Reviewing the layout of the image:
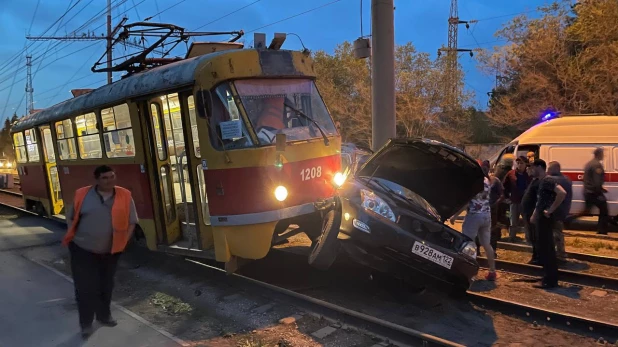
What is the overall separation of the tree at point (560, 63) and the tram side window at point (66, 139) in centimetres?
1771

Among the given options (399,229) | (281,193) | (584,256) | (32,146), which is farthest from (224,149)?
(32,146)

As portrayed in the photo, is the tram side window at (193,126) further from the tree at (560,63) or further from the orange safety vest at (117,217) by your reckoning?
the tree at (560,63)

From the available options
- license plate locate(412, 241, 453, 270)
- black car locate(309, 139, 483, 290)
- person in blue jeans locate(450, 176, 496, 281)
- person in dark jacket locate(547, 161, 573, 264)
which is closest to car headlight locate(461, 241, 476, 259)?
black car locate(309, 139, 483, 290)

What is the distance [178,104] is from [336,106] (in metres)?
23.9

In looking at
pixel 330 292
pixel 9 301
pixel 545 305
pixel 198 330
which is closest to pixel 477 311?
pixel 545 305

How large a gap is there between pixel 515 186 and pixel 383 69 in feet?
12.2

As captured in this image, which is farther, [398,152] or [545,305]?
[398,152]

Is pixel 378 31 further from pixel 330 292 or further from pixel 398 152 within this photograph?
pixel 330 292

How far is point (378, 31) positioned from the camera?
10.9 m

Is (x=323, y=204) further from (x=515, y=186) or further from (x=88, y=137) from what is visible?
(x=515, y=186)

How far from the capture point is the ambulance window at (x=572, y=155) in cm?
1167

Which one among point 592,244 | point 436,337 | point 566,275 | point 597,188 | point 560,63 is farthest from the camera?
point 560,63

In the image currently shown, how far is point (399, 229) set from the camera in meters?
5.45

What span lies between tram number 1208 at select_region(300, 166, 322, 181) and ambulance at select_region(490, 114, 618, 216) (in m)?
6.15
